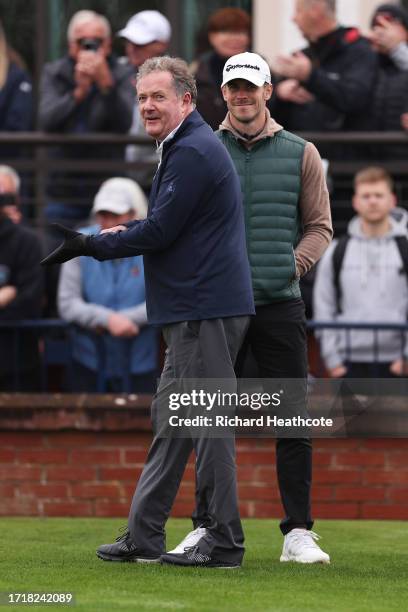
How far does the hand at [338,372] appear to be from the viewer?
31.8 ft

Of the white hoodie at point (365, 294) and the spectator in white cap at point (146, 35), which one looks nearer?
the white hoodie at point (365, 294)

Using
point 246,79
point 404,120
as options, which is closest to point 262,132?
point 246,79

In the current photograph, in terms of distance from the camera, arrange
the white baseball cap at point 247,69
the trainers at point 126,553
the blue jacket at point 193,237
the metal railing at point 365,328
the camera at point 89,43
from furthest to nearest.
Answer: the camera at point 89,43
the metal railing at point 365,328
the white baseball cap at point 247,69
the trainers at point 126,553
the blue jacket at point 193,237

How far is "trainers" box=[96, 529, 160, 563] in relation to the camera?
6445mm

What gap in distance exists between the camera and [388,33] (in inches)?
409

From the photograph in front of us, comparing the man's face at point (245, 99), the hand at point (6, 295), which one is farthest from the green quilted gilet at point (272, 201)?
the hand at point (6, 295)

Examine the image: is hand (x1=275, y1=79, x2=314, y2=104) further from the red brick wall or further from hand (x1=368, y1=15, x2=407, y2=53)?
the red brick wall

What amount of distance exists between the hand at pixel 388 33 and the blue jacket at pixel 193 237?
4.34 meters

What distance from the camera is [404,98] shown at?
1034 cm

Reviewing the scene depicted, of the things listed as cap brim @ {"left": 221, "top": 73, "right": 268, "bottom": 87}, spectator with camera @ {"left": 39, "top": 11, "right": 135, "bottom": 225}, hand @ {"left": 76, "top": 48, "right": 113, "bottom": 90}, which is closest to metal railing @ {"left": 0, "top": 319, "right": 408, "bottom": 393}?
spectator with camera @ {"left": 39, "top": 11, "right": 135, "bottom": 225}

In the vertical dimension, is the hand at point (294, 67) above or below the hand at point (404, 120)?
above

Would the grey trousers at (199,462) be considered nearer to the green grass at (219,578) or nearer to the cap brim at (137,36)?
the green grass at (219,578)

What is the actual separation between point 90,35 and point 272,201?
407cm

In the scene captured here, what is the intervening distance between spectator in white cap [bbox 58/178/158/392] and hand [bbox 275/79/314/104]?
111 cm
